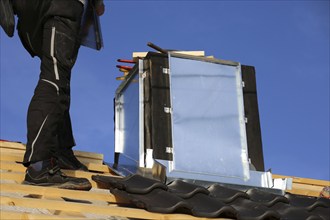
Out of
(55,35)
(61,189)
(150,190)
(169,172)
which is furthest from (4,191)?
(169,172)

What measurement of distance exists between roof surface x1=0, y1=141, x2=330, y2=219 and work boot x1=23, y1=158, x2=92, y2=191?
0.33ft

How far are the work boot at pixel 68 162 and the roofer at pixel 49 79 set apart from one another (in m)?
0.44

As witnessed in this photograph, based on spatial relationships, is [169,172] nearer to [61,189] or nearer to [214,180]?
[214,180]

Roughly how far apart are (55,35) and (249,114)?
1940mm

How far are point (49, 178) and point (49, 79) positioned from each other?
1.99ft

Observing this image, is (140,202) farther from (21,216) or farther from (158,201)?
(21,216)

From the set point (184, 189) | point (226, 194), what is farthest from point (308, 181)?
point (184, 189)

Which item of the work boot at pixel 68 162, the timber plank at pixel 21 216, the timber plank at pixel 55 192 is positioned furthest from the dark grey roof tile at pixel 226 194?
the timber plank at pixel 21 216

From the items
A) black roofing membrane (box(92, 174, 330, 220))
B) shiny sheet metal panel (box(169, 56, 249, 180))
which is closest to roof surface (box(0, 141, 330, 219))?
black roofing membrane (box(92, 174, 330, 220))

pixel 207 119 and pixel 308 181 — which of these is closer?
pixel 207 119

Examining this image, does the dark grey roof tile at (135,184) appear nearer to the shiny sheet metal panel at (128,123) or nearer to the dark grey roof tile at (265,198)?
the dark grey roof tile at (265,198)

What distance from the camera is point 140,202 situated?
118 inches

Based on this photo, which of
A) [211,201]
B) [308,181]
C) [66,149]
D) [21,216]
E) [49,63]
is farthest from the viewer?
[308,181]

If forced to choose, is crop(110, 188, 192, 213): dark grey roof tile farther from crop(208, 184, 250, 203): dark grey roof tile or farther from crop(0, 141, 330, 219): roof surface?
crop(208, 184, 250, 203): dark grey roof tile
